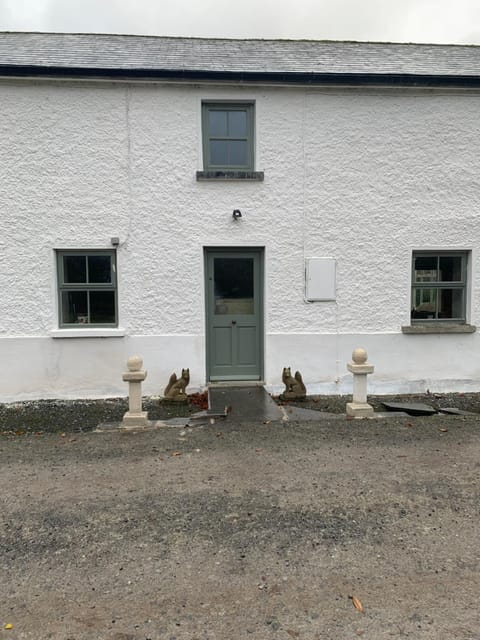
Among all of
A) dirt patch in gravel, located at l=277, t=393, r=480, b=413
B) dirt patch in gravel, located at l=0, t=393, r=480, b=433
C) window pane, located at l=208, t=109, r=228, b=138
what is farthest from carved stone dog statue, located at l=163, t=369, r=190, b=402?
window pane, located at l=208, t=109, r=228, b=138

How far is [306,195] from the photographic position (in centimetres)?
761

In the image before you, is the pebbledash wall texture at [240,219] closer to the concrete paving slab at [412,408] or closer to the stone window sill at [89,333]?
the stone window sill at [89,333]

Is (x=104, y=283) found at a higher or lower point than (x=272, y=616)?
higher

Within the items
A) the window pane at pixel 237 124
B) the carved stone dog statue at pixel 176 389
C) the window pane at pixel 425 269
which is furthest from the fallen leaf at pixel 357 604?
the window pane at pixel 237 124

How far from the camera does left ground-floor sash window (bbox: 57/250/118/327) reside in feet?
24.7

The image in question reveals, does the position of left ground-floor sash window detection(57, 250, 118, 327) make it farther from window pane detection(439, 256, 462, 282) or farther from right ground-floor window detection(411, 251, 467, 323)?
window pane detection(439, 256, 462, 282)

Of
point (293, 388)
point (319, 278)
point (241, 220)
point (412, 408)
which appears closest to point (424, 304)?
point (319, 278)

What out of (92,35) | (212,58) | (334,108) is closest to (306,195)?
(334,108)

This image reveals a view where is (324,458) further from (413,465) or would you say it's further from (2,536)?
(2,536)

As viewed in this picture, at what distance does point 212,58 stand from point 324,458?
7.19m

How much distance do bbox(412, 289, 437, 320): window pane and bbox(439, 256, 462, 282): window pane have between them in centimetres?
34

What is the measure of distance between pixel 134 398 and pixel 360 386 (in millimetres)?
3214

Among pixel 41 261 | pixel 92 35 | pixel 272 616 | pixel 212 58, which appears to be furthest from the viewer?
pixel 92 35

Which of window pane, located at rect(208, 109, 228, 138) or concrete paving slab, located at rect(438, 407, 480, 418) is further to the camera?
window pane, located at rect(208, 109, 228, 138)
